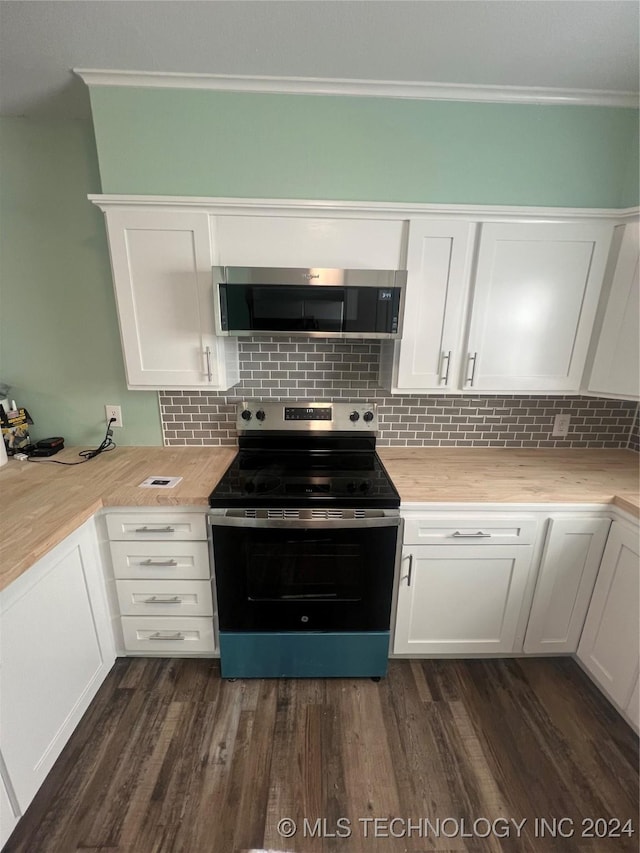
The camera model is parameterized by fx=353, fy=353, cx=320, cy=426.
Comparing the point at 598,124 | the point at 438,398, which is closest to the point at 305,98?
the point at 598,124

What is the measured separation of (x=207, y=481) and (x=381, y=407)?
3.43 feet

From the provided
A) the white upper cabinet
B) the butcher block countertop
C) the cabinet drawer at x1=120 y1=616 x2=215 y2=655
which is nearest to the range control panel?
the butcher block countertop

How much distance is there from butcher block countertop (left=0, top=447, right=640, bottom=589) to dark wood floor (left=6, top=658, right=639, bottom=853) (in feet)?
3.10

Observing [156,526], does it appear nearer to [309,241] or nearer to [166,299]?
[166,299]

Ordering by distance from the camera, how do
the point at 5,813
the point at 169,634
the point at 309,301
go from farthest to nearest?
1. the point at 169,634
2. the point at 309,301
3. the point at 5,813

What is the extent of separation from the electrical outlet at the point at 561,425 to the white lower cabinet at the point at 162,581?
2.06 meters

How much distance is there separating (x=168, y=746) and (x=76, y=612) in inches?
26.7

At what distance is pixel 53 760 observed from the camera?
4.36ft

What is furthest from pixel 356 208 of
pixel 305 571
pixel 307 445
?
pixel 305 571

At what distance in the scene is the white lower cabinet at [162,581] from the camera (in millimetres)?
1584

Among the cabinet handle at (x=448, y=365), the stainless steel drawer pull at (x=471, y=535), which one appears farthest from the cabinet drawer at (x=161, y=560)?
the cabinet handle at (x=448, y=365)

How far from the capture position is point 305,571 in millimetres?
1590

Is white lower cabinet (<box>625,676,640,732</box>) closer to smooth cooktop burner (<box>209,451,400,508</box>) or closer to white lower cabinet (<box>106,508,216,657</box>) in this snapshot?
smooth cooktop burner (<box>209,451,400,508</box>)

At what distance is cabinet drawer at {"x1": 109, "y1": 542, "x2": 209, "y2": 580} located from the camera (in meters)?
1.61
